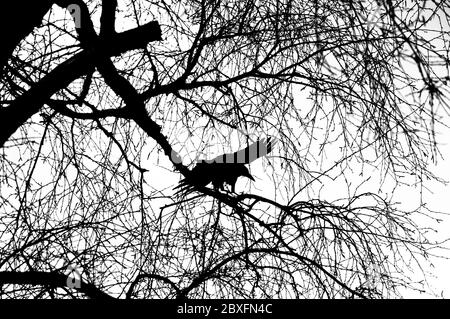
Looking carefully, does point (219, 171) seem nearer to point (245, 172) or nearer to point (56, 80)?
point (245, 172)

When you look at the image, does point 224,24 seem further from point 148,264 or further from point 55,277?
point 55,277

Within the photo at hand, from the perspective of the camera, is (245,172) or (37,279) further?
(245,172)

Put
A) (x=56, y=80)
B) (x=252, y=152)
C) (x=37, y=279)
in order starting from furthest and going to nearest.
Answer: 1. (x=252, y=152)
2. (x=56, y=80)
3. (x=37, y=279)

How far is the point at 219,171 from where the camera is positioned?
3.90m

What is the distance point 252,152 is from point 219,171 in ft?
1.02

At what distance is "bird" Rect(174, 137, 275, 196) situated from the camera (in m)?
3.85

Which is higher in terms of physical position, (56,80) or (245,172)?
(56,80)

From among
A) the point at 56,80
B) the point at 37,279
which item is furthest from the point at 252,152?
the point at 37,279

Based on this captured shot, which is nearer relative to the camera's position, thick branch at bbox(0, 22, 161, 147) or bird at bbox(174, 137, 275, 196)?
thick branch at bbox(0, 22, 161, 147)

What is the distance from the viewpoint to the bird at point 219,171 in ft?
12.6

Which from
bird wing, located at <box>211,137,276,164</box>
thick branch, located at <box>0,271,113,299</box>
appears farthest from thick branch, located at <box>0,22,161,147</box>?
bird wing, located at <box>211,137,276,164</box>

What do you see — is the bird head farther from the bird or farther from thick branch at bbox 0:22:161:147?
thick branch at bbox 0:22:161:147

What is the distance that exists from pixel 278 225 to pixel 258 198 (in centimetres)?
28
